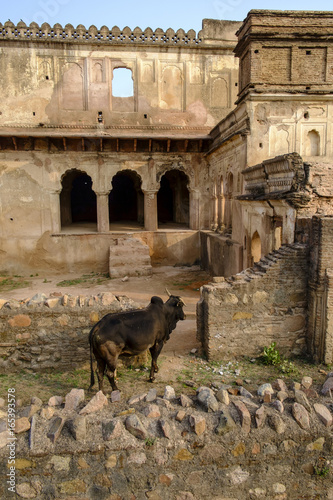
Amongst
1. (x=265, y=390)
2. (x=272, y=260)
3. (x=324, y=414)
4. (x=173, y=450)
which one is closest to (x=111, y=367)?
(x=173, y=450)

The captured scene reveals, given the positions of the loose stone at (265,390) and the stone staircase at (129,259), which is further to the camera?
the stone staircase at (129,259)

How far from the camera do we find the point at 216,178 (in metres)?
15.8

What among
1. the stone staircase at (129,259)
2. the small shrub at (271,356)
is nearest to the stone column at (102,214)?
the stone staircase at (129,259)

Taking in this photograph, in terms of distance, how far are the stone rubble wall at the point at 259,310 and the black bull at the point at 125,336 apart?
3.95 feet

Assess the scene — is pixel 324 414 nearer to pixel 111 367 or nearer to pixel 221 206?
pixel 111 367

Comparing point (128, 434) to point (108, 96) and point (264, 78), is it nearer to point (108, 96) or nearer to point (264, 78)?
point (264, 78)

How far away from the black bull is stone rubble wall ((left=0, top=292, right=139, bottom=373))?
1020 millimetres

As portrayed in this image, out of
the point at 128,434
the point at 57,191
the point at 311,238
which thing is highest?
the point at 57,191

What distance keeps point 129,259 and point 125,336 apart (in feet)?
32.5

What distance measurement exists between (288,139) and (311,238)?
5661 mm

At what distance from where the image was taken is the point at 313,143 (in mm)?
12070

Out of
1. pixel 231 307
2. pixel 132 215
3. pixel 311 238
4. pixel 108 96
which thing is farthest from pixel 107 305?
pixel 132 215

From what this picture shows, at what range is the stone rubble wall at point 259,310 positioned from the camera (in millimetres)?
6957

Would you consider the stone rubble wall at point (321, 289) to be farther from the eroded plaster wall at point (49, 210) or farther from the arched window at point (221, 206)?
the eroded plaster wall at point (49, 210)
